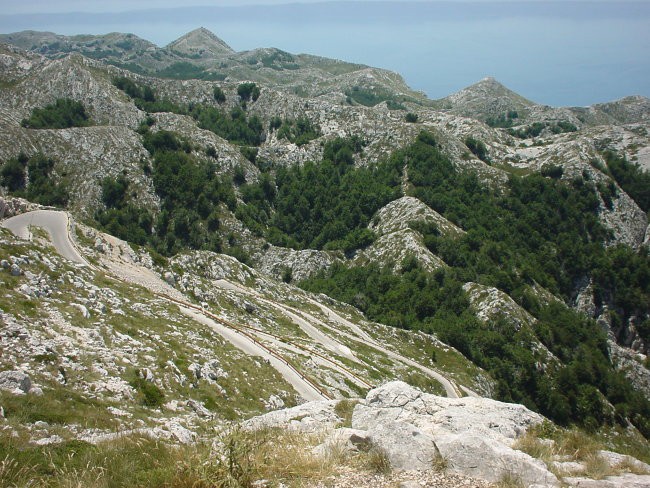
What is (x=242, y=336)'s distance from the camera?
51.3 m

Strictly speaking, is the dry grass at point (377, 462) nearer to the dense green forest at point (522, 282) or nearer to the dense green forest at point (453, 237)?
the dense green forest at point (453, 237)

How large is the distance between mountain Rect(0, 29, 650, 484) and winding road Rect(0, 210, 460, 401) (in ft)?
1.50

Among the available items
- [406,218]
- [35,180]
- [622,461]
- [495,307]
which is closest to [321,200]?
[406,218]

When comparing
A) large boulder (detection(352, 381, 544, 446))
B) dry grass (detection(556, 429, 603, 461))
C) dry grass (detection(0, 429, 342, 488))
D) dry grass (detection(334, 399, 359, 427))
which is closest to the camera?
dry grass (detection(0, 429, 342, 488))

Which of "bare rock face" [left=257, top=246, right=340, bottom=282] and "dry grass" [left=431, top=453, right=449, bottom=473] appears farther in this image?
"bare rock face" [left=257, top=246, right=340, bottom=282]

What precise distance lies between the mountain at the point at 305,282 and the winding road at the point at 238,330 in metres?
0.46

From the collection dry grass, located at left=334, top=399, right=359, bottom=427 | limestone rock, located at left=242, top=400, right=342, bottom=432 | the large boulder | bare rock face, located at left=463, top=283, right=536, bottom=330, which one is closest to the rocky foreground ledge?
the large boulder

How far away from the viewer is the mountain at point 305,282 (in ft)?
92.7

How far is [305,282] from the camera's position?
138 m

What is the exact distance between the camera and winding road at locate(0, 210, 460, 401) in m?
46.8

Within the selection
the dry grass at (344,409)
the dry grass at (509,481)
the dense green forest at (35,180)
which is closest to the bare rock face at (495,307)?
the dry grass at (344,409)

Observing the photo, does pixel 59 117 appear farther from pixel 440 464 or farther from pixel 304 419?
pixel 440 464

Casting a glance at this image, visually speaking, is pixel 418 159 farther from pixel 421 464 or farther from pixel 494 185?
pixel 421 464

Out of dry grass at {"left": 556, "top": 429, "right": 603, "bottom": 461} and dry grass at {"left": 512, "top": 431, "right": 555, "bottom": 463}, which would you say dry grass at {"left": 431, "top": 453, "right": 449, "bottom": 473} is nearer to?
dry grass at {"left": 512, "top": 431, "right": 555, "bottom": 463}
